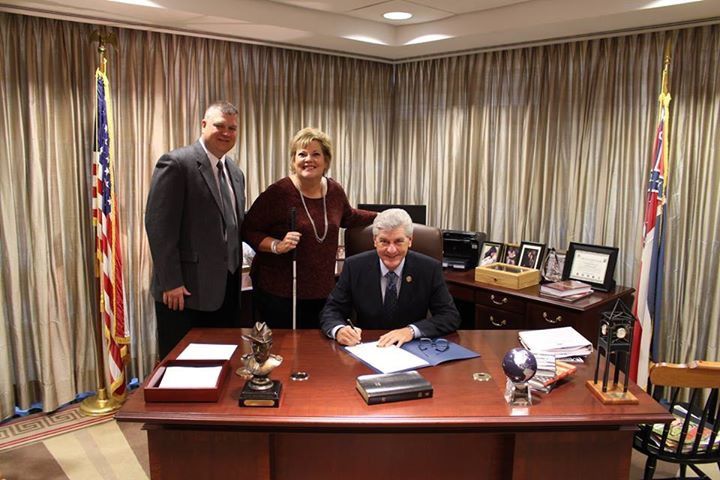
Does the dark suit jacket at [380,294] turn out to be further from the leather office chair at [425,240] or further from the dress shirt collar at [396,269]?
the leather office chair at [425,240]

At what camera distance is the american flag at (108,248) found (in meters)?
3.13

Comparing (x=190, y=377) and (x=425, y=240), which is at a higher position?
(x=425, y=240)

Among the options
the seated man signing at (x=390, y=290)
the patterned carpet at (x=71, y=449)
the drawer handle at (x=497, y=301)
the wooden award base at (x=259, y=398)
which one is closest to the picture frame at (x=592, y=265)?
the drawer handle at (x=497, y=301)

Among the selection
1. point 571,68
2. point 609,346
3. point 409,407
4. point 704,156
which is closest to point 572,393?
point 609,346

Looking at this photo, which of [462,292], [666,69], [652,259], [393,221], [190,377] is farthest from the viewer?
[462,292]

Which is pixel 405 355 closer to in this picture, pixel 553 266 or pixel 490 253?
pixel 553 266

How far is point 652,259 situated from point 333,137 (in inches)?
96.3

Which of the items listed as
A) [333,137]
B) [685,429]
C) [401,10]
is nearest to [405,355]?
[685,429]

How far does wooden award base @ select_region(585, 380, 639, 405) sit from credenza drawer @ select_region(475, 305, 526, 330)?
1563 mm

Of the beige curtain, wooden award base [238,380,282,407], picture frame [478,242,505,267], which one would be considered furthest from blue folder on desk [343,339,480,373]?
the beige curtain

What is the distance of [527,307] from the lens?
3410 millimetres

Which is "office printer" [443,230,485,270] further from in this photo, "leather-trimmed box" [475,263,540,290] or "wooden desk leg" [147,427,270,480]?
"wooden desk leg" [147,427,270,480]

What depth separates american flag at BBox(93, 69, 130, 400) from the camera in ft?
10.3

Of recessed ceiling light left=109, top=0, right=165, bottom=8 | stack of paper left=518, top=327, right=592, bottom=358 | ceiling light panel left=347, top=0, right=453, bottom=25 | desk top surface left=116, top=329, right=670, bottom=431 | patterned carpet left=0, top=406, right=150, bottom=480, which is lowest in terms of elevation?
patterned carpet left=0, top=406, right=150, bottom=480
